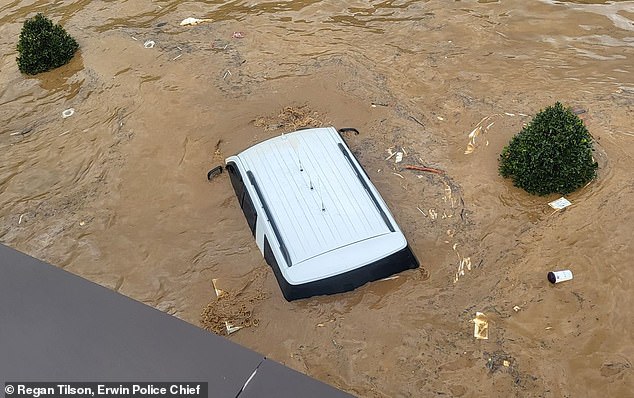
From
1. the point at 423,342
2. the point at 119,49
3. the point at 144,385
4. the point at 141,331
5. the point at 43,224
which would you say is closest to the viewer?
the point at 144,385

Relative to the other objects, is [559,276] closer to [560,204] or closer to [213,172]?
[560,204]

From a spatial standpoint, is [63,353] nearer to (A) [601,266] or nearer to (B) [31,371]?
(B) [31,371]

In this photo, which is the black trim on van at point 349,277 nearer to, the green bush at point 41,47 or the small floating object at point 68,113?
the small floating object at point 68,113

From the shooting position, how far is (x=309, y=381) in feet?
5.93

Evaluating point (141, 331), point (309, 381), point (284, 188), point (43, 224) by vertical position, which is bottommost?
point (43, 224)

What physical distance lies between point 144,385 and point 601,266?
661cm

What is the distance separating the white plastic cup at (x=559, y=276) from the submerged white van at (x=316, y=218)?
5.68ft

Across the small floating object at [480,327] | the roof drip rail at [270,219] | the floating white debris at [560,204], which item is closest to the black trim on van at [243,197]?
the roof drip rail at [270,219]

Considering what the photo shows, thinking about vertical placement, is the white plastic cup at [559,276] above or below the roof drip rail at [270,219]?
below

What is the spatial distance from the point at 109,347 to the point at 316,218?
482cm

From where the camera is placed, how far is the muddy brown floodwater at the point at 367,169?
6.30m

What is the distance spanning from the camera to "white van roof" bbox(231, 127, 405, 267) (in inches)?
253

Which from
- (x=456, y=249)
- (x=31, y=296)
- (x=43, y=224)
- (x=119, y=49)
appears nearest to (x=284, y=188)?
(x=456, y=249)
